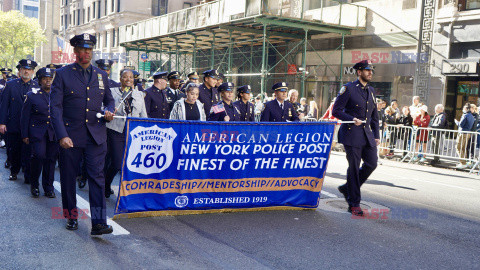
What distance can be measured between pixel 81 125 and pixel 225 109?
3.11 meters

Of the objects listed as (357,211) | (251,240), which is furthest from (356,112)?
(251,240)

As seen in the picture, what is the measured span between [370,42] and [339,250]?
58.8 feet

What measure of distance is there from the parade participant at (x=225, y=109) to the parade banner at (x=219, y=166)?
146cm

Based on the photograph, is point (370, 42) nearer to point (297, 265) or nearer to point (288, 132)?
point (288, 132)

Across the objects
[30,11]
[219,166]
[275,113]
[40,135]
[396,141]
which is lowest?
[396,141]

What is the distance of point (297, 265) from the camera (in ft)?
14.1

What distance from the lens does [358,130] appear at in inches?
255

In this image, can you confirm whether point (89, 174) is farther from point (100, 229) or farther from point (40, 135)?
point (40, 135)

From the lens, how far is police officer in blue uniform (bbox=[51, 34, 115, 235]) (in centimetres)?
489

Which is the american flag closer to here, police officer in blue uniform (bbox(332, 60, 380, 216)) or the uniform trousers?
police officer in blue uniform (bbox(332, 60, 380, 216))

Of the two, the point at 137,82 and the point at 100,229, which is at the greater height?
the point at 137,82

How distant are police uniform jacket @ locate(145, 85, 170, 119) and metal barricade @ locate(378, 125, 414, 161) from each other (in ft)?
28.5

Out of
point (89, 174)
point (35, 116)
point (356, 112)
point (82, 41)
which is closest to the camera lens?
point (82, 41)

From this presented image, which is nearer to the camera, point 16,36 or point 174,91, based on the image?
point 174,91
